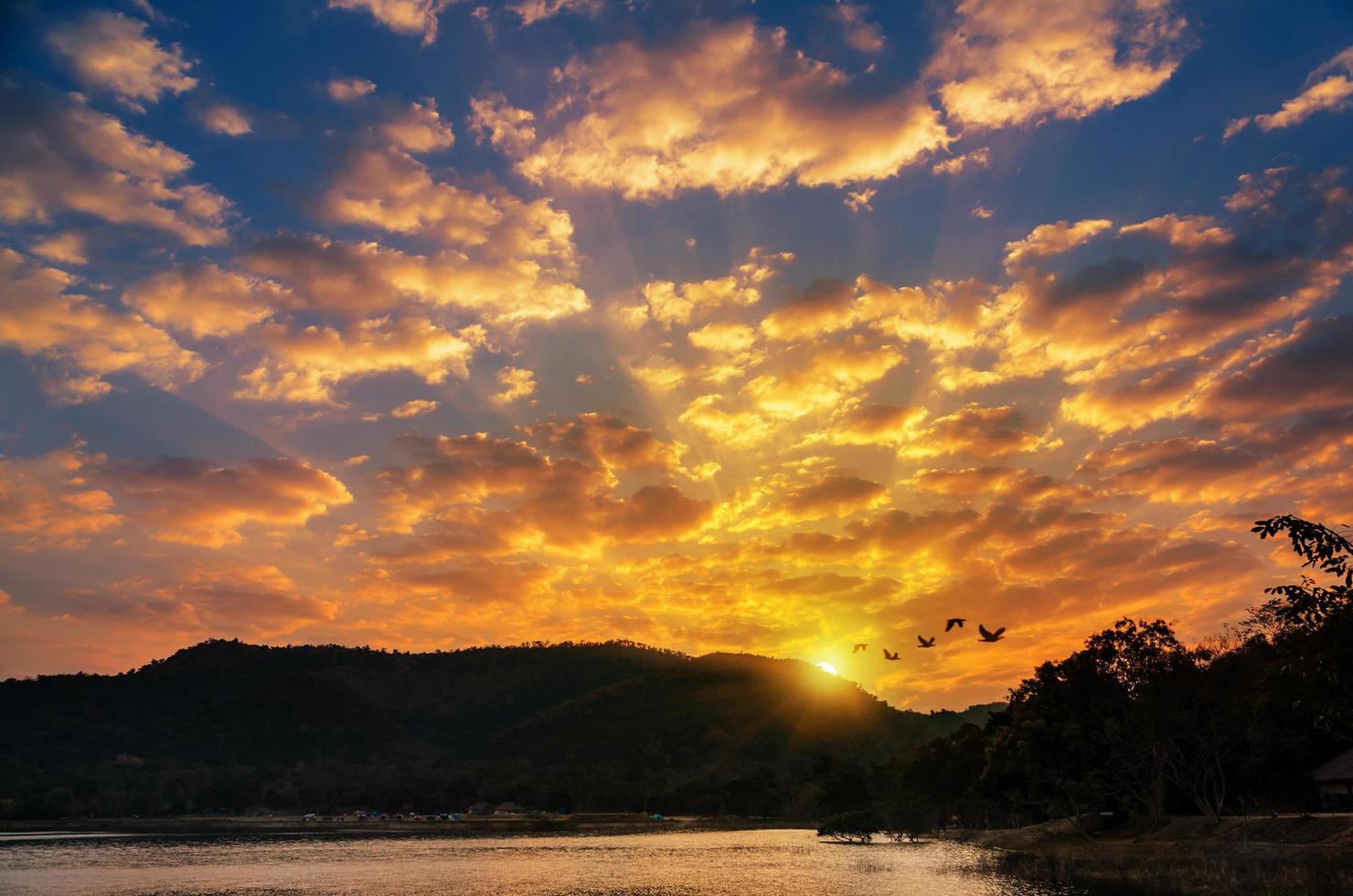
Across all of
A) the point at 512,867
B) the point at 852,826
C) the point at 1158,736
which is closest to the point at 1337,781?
the point at 1158,736

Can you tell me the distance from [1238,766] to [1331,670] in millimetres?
62725

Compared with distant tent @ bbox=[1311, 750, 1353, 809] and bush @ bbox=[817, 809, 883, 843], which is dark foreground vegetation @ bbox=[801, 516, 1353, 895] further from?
bush @ bbox=[817, 809, 883, 843]

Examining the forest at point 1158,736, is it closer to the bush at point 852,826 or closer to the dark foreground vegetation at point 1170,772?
the dark foreground vegetation at point 1170,772

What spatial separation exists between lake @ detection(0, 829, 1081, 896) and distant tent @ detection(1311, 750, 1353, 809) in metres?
25.3

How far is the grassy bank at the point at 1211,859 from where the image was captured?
164ft

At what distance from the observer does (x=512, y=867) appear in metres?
93.8

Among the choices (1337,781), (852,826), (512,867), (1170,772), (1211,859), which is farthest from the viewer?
(852,826)

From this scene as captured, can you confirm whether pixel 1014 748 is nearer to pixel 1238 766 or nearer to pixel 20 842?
pixel 1238 766

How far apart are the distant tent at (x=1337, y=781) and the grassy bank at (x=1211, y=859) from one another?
7486 millimetres

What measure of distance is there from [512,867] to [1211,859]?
62.8 m

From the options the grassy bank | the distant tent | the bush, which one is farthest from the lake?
the distant tent

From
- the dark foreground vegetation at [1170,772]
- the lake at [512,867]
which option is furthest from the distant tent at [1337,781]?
the lake at [512,867]

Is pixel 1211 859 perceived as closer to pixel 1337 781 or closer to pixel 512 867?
pixel 1337 781

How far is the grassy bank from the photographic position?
164 ft
